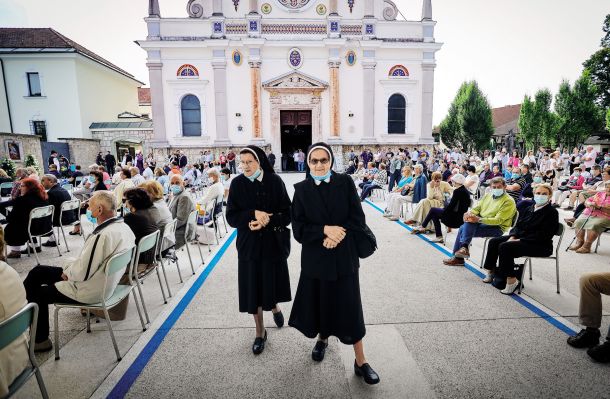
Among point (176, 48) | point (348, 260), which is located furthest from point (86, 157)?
point (348, 260)

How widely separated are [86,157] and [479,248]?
24.6 metres

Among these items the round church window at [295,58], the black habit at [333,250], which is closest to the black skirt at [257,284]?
the black habit at [333,250]

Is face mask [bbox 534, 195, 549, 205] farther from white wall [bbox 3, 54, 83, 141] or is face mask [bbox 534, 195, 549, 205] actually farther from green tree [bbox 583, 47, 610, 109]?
green tree [bbox 583, 47, 610, 109]

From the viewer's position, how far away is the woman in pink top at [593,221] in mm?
6363

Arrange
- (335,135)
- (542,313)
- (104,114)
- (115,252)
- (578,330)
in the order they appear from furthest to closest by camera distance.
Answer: (104,114) → (335,135) → (542,313) → (578,330) → (115,252)

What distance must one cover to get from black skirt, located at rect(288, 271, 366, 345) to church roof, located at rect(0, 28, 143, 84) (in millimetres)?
29281

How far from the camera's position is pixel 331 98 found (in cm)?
2261

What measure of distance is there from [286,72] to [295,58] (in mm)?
1038

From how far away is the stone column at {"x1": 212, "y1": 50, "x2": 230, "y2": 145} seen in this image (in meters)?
21.8

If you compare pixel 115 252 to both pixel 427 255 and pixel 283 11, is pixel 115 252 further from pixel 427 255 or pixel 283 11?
pixel 283 11

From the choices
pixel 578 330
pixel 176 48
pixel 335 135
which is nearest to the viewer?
pixel 578 330

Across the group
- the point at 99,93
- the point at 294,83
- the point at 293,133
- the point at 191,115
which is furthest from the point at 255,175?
the point at 99,93

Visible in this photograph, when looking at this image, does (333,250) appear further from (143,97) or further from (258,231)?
(143,97)

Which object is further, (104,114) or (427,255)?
(104,114)
